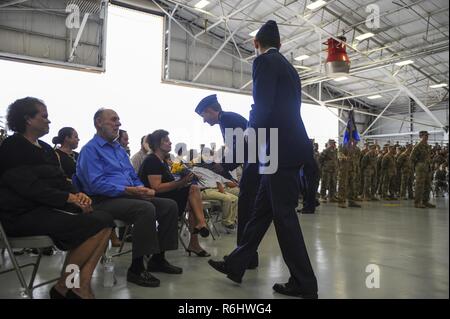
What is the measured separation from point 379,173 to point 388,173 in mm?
263

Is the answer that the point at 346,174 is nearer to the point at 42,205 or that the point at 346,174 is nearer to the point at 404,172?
the point at 404,172

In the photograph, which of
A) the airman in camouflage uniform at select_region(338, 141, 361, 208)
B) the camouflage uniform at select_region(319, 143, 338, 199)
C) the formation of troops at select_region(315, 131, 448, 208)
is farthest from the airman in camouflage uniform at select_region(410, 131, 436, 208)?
the camouflage uniform at select_region(319, 143, 338, 199)

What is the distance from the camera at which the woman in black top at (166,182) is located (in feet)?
10.2

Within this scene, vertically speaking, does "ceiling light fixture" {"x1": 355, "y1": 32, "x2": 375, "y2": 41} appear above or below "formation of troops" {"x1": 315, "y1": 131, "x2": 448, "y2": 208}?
above

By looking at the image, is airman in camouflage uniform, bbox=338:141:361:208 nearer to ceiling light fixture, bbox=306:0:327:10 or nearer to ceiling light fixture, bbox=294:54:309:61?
ceiling light fixture, bbox=306:0:327:10

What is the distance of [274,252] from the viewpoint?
3465 mm

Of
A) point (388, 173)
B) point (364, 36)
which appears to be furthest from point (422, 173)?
point (364, 36)

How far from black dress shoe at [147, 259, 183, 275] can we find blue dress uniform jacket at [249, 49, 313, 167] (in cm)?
115

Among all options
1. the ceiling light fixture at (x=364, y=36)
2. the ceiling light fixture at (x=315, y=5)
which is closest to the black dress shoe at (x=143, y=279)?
the ceiling light fixture at (x=315, y=5)

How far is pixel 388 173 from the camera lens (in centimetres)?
1063

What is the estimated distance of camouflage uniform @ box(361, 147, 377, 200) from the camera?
10.1m
